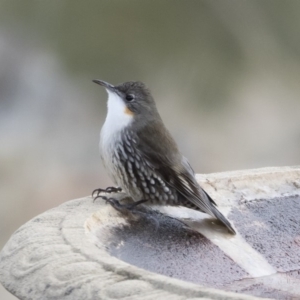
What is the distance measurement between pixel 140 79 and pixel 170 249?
4.41 meters

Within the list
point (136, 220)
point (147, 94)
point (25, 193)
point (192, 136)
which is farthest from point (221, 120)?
point (136, 220)

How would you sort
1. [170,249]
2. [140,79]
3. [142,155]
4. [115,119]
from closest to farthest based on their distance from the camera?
[170,249] < [142,155] < [115,119] < [140,79]

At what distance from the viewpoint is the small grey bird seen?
3.13 meters

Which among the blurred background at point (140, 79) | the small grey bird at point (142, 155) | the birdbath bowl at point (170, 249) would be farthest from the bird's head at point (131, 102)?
the blurred background at point (140, 79)

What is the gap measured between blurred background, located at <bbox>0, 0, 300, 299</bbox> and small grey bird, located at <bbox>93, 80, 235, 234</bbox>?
2.69 metres

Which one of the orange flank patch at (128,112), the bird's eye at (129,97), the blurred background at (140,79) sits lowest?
the blurred background at (140,79)

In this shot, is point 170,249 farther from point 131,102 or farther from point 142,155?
point 131,102

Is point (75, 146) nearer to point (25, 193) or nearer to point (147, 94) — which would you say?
point (25, 193)

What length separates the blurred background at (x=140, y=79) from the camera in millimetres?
6398

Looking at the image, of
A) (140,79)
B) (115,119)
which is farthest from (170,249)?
(140,79)

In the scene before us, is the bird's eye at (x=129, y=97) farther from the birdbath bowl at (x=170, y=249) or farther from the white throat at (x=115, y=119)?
the birdbath bowl at (x=170, y=249)

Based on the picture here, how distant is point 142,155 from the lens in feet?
10.5

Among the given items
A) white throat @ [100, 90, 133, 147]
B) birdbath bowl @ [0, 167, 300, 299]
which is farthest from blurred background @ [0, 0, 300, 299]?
birdbath bowl @ [0, 167, 300, 299]

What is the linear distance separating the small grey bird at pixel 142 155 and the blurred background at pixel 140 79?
2.69 metres
